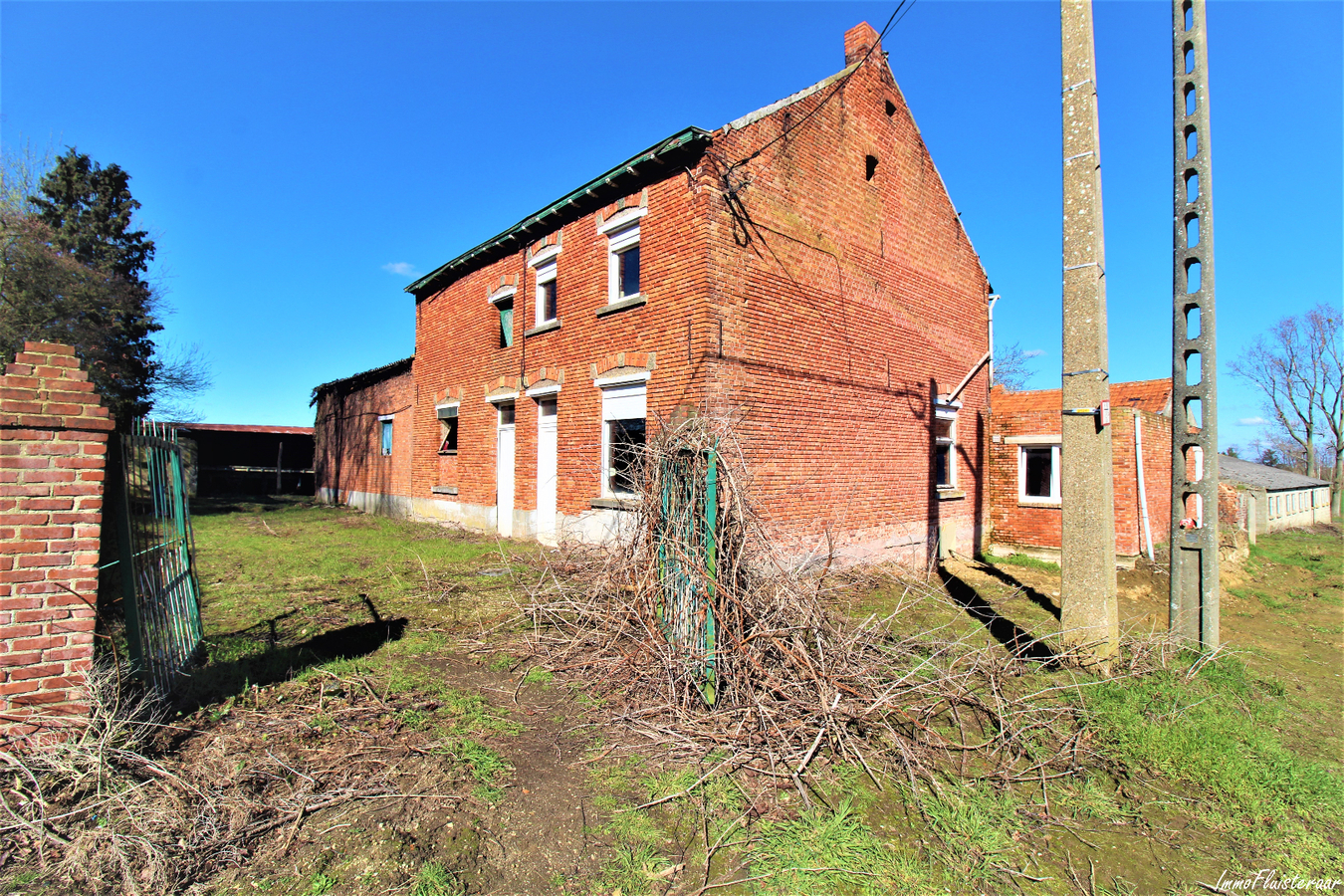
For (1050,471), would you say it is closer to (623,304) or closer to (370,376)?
(623,304)

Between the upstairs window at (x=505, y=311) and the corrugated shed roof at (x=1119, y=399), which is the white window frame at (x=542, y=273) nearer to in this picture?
the upstairs window at (x=505, y=311)

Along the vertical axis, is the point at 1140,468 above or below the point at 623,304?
below

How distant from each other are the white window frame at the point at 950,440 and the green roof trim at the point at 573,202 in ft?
24.7

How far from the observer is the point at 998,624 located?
7766 mm

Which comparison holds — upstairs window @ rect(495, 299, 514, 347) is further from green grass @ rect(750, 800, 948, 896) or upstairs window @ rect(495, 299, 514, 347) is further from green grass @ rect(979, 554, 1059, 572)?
green grass @ rect(979, 554, 1059, 572)

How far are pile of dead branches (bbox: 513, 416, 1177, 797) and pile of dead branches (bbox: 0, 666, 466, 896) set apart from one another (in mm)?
1712

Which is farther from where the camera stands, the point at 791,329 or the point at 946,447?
the point at 946,447

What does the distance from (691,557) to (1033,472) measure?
467 inches

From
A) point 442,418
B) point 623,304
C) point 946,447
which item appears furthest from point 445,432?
point 946,447

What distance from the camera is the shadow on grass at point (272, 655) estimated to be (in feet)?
14.4

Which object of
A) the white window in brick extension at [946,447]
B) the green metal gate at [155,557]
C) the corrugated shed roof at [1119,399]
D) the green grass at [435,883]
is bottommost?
the green grass at [435,883]

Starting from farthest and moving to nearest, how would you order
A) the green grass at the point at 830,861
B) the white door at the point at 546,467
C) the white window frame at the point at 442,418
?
the white window frame at the point at 442,418, the white door at the point at 546,467, the green grass at the point at 830,861

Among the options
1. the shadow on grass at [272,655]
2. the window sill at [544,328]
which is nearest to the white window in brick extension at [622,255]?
the window sill at [544,328]

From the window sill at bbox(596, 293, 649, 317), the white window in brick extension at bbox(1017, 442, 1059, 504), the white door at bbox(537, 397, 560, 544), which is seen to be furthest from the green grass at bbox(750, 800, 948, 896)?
the white window in brick extension at bbox(1017, 442, 1059, 504)
